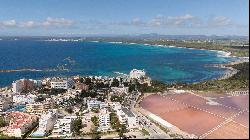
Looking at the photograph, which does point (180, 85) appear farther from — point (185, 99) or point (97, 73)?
A: point (97, 73)

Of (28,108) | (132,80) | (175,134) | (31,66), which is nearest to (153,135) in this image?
(175,134)

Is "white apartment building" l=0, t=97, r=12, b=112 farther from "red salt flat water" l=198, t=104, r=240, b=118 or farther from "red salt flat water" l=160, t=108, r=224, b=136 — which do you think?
"red salt flat water" l=198, t=104, r=240, b=118

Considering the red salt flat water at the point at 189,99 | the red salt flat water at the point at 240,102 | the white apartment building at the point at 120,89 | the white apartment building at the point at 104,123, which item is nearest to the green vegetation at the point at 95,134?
the white apartment building at the point at 104,123

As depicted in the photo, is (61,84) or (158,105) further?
(61,84)

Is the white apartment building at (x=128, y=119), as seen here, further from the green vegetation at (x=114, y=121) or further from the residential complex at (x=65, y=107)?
the green vegetation at (x=114, y=121)

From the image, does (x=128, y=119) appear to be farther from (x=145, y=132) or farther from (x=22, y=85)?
(x=22, y=85)

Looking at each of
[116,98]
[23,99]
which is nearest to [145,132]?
[116,98]
